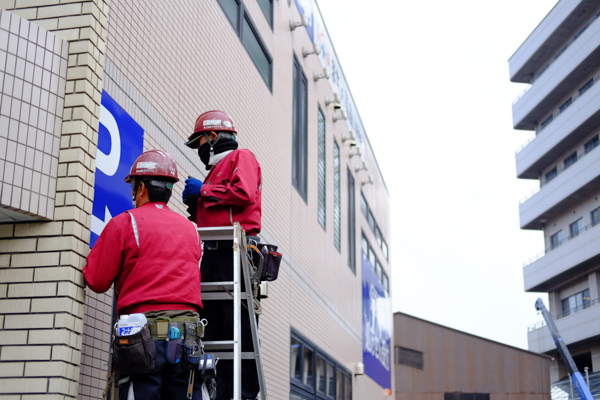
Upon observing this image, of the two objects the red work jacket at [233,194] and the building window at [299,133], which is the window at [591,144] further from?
the red work jacket at [233,194]

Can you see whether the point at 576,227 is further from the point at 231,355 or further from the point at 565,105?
the point at 231,355

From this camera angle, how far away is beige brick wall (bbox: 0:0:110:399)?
529 cm

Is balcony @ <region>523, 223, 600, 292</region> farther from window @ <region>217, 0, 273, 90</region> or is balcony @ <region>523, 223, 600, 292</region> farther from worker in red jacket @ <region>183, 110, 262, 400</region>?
worker in red jacket @ <region>183, 110, 262, 400</region>

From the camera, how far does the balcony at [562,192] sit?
52844 mm

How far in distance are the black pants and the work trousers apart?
3.11 feet

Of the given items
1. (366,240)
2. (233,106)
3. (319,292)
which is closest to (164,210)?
(233,106)

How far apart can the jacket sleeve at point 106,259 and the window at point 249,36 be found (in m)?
7.30

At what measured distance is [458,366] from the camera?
46.2 meters

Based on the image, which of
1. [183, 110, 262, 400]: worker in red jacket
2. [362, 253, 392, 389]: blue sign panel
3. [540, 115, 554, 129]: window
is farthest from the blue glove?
[540, 115, 554, 129]: window

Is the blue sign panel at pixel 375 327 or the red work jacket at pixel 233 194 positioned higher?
the blue sign panel at pixel 375 327

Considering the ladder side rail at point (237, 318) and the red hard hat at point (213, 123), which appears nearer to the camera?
the ladder side rail at point (237, 318)

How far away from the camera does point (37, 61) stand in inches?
229

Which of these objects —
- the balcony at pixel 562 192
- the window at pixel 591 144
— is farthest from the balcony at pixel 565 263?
the window at pixel 591 144

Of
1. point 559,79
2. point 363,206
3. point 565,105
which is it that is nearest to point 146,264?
point 363,206
